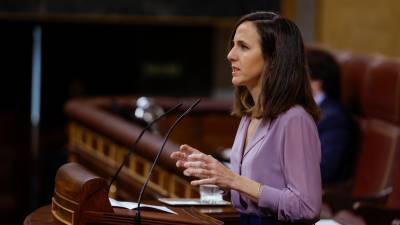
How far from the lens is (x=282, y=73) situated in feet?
8.33

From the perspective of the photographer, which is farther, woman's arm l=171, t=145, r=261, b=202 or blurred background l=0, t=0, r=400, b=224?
blurred background l=0, t=0, r=400, b=224

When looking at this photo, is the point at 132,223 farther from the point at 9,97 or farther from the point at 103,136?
the point at 9,97

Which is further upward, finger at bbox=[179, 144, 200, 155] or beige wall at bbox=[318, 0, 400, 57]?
finger at bbox=[179, 144, 200, 155]

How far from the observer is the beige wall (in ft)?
21.5

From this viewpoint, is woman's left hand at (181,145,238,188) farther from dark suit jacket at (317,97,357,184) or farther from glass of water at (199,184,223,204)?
dark suit jacket at (317,97,357,184)

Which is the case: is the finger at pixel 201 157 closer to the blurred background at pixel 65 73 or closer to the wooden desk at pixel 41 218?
the wooden desk at pixel 41 218

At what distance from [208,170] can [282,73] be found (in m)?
0.33

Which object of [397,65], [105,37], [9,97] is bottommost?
[9,97]

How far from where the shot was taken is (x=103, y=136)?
516 centimetres

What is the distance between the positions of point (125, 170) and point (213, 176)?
2321 mm

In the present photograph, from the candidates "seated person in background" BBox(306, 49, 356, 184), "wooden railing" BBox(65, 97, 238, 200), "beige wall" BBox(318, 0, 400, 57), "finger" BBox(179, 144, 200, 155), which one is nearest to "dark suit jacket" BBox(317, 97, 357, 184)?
"seated person in background" BBox(306, 49, 356, 184)

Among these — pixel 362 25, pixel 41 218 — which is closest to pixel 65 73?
pixel 362 25

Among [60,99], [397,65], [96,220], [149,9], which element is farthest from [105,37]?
[96,220]

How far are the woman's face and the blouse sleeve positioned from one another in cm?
19
